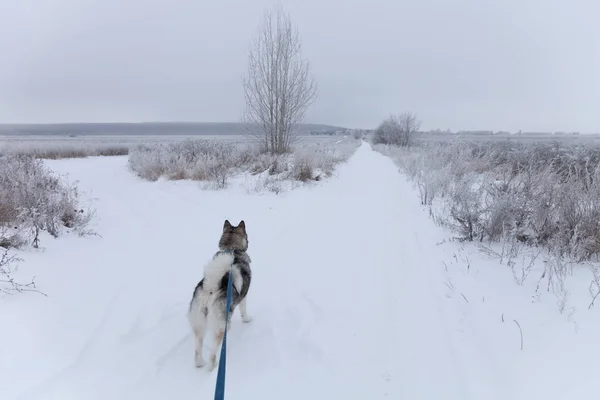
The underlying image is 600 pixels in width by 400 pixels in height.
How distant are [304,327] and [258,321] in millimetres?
493

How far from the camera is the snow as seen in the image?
225 cm

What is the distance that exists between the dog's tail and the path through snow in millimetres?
717

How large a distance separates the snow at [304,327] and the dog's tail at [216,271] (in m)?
0.72

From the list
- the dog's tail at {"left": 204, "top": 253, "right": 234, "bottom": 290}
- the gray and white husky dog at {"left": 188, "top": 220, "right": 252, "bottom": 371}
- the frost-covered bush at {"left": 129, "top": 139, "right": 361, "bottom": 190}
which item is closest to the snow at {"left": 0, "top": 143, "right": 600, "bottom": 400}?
the gray and white husky dog at {"left": 188, "top": 220, "right": 252, "bottom": 371}

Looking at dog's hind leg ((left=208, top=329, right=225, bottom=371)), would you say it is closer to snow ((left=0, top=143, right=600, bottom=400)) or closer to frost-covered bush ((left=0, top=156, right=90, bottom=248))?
snow ((left=0, top=143, right=600, bottom=400))

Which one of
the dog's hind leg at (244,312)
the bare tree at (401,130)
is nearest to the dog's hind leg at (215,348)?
the dog's hind leg at (244,312)

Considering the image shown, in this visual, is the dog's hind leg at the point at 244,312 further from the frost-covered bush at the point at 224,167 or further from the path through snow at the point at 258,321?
the frost-covered bush at the point at 224,167

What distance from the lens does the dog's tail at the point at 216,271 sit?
7.81 feet

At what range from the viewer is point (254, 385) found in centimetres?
230

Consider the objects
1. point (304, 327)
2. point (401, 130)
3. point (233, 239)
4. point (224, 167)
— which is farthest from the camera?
point (401, 130)

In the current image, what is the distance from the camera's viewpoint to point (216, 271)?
2.40m

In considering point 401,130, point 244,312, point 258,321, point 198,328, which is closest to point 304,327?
point 258,321

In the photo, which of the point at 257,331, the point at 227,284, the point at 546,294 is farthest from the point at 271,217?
the point at 546,294

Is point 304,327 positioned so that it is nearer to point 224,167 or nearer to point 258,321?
point 258,321
